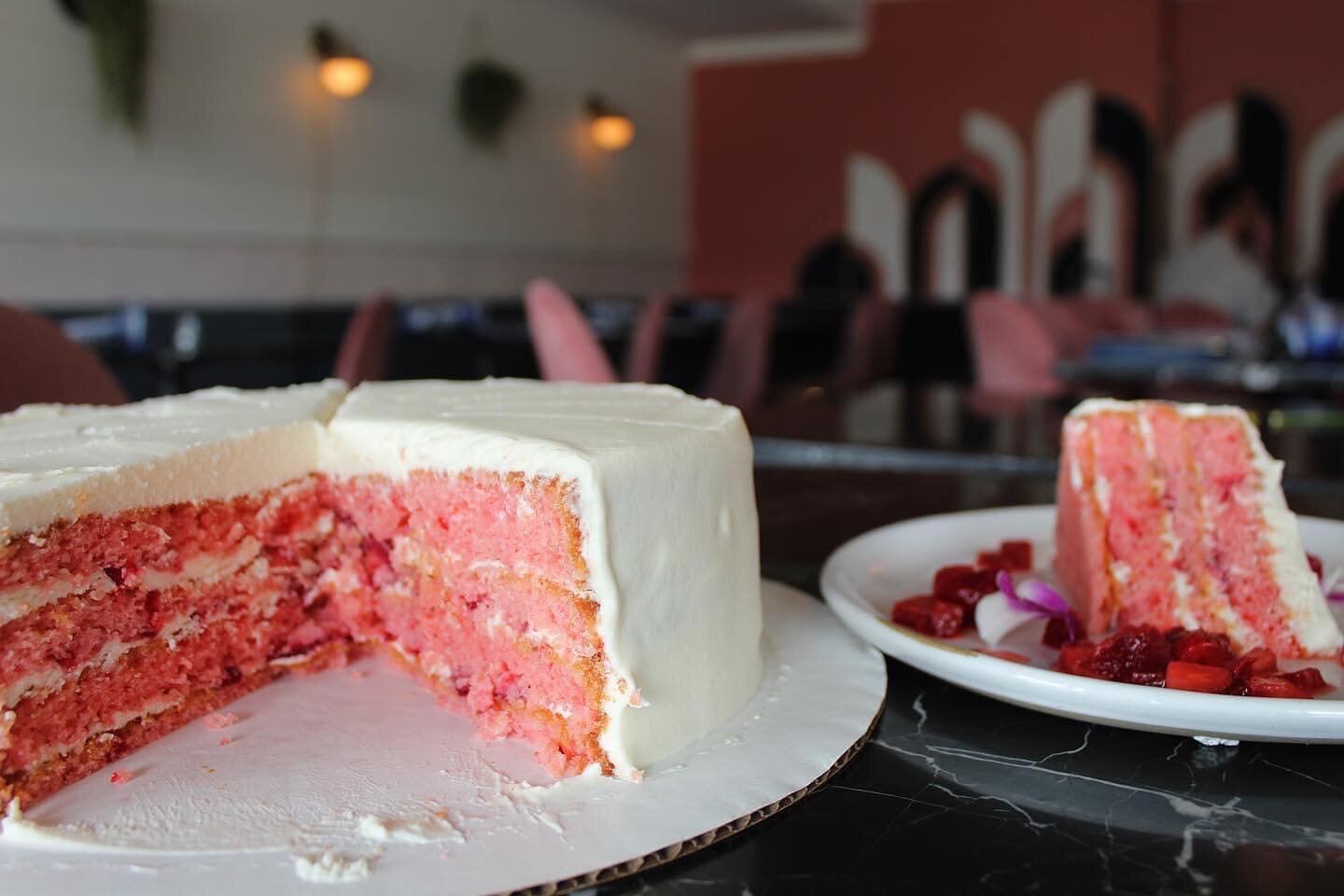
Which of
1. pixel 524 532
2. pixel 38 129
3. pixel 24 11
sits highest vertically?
pixel 24 11

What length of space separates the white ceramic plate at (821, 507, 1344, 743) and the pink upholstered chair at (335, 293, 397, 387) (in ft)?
13.6

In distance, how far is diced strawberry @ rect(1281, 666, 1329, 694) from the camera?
90 cm

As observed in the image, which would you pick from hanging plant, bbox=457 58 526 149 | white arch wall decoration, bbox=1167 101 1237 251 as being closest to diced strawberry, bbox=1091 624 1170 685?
hanging plant, bbox=457 58 526 149

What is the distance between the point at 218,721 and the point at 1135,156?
37.8 feet

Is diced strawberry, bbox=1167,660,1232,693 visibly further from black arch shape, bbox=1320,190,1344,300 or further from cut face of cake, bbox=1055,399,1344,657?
black arch shape, bbox=1320,190,1344,300

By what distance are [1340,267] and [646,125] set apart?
7.09 metres

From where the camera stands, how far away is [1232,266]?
36.2 feet

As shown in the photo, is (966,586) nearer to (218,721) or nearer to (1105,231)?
(218,721)

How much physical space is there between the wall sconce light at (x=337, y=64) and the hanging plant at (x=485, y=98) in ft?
3.73

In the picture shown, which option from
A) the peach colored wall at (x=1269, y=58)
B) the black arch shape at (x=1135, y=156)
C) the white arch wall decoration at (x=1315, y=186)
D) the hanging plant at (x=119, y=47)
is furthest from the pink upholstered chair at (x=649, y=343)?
the peach colored wall at (x=1269, y=58)

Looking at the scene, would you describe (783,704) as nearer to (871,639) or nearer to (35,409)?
(871,639)

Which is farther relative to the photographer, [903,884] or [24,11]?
[24,11]

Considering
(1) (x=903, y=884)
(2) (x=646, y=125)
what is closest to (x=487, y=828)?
(1) (x=903, y=884)

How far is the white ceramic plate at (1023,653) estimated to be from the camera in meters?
0.79
